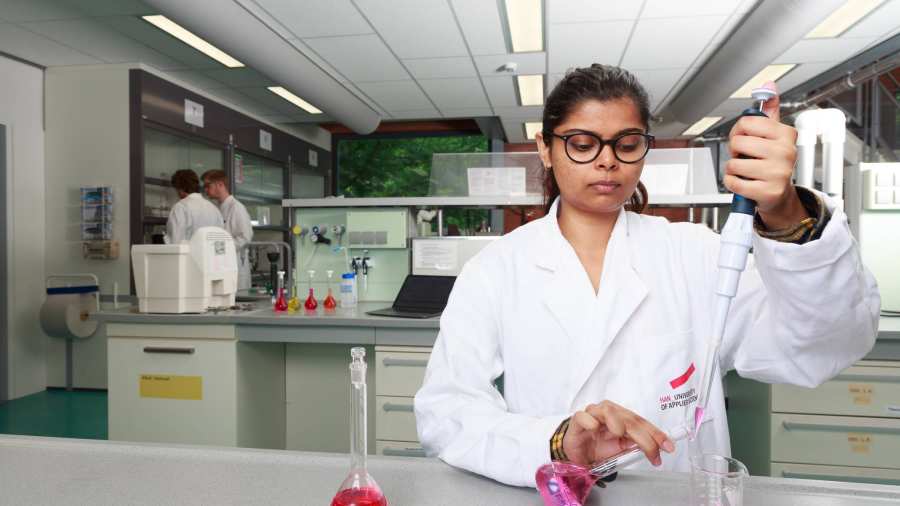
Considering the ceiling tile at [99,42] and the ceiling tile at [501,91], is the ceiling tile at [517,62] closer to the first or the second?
the ceiling tile at [501,91]

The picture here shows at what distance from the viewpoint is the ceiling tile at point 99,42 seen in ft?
13.5

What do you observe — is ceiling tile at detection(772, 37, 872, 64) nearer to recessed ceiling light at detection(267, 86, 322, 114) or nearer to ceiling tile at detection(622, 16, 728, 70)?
ceiling tile at detection(622, 16, 728, 70)

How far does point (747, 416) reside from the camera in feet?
8.09

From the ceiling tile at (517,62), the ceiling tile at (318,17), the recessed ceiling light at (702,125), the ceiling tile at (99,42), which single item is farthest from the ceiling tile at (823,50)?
the ceiling tile at (99,42)

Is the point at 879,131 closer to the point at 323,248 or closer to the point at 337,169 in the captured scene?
the point at 323,248

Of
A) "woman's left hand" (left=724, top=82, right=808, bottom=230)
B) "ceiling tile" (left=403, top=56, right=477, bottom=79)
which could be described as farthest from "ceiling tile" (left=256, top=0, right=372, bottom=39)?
"woman's left hand" (left=724, top=82, right=808, bottom=230)

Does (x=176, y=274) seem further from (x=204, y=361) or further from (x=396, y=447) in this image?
(x=396, y=447)

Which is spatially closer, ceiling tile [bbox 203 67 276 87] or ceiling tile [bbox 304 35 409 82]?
ceiling tile [bbox 304 35 409 82]

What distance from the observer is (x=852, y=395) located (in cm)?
208

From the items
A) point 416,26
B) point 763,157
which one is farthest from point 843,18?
point 763,157

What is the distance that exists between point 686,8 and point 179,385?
3.83 meters

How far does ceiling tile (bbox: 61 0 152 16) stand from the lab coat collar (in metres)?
3.76

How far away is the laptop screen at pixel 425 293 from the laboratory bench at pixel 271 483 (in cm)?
167

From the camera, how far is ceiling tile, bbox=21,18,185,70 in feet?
13.5
